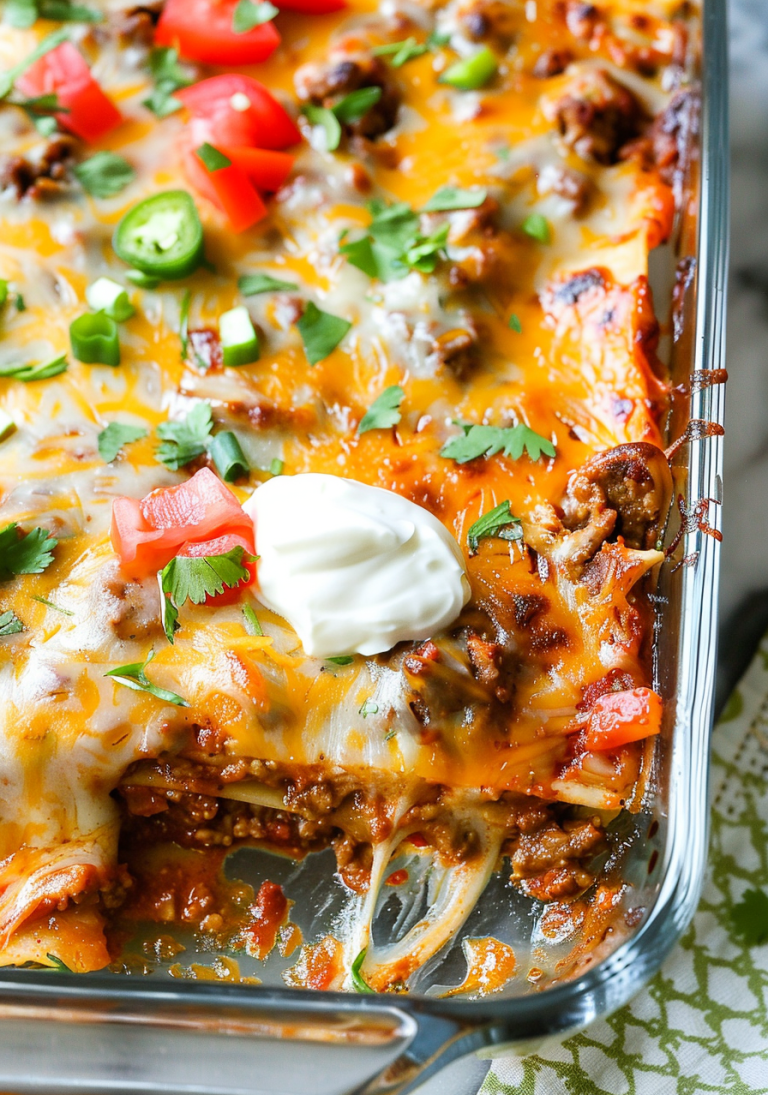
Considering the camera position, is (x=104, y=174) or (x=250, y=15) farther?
(x=250, y=15)

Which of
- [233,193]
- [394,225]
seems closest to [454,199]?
[394,225]

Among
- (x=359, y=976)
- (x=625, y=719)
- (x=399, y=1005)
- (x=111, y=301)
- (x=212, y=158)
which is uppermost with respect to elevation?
(x=212, y=158)

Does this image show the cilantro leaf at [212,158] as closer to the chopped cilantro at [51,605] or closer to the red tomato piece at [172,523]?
the red tomato piece at [172,523]

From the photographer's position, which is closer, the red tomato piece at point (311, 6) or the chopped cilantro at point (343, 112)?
the chopped cilantro at point (343, 112)

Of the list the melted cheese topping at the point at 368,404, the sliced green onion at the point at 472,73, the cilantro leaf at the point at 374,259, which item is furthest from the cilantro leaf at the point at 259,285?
the sliced green onion at the point at 472,73

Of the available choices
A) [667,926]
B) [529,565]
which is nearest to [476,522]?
[529,565]

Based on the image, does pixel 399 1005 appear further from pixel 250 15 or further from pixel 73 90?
pixel 250 15

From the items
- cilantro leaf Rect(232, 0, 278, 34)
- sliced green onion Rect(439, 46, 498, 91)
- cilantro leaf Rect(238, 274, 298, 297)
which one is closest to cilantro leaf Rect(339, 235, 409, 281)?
cilantro leaf Rect(238, 274, 298, 297)
